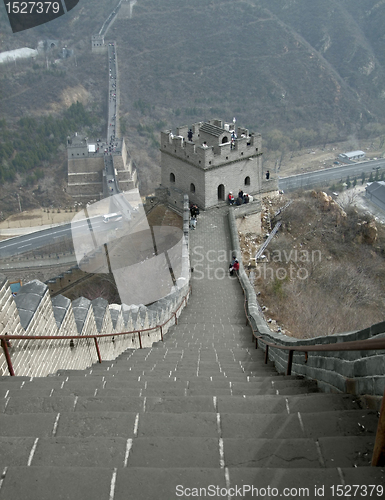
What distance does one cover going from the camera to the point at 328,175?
214 feet

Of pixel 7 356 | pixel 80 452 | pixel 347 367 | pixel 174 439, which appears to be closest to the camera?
pixel 80 452

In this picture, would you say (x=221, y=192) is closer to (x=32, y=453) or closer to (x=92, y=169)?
(x=32, y=453)

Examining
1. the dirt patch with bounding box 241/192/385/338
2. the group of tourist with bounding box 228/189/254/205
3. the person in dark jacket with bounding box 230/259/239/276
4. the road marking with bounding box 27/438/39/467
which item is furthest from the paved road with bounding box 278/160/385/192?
the road marking with bounding box 27/438/39/467

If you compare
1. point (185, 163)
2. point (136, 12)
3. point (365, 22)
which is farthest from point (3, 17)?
point (185, 163)

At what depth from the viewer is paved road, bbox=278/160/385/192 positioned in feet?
202

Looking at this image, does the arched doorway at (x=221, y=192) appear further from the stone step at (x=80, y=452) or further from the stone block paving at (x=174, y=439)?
the stone step at (x=80, y=452)

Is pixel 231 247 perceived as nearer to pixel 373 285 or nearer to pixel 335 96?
pixel 373 285

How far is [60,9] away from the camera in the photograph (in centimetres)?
9112

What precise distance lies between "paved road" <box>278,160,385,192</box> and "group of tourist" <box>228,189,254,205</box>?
41.1 meters

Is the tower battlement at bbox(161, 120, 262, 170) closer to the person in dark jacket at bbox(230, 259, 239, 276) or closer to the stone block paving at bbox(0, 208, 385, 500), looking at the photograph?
the person in dark jacket at bbox(230, 259, 239, 276)

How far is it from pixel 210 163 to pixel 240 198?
219 cm

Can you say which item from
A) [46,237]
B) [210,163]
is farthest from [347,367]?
[46,237]

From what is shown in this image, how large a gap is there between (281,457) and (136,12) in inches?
4172

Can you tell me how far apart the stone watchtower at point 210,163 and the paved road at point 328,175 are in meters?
40.7
